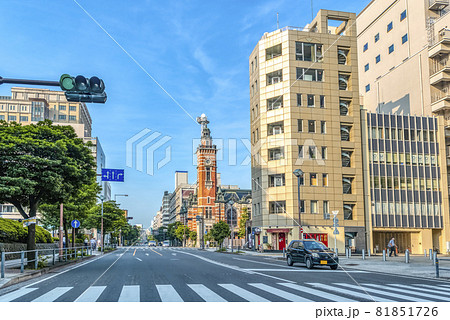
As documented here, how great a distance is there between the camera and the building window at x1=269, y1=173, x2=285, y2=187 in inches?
2082

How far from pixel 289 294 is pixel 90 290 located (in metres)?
5.56

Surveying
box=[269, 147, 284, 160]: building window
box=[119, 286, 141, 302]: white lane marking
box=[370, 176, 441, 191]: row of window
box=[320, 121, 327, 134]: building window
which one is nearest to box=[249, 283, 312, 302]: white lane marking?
box=[119, 286, 141, 302]: white lane marking

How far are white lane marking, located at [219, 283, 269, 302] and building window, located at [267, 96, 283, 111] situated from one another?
42.2 meters

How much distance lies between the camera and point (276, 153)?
54.1 meters

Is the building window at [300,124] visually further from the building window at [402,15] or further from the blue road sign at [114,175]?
the blue road sign at [114,175]

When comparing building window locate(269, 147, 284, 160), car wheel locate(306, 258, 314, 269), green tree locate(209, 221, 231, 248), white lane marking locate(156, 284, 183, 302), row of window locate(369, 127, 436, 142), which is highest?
Answer: row of window locate(369, 127, 436, 142)

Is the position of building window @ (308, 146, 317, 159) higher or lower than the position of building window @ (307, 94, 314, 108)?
lower

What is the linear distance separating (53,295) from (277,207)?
4296 centimetres

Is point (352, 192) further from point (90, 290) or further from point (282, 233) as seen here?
point (90, 290)

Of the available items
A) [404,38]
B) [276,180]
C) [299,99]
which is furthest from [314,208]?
[404,38]

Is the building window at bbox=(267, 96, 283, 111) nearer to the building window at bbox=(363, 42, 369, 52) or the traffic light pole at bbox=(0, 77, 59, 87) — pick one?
the building window at bbox=(363, 42, 369, 52)

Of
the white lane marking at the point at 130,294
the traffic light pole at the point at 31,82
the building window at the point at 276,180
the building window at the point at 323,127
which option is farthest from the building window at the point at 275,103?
the traffic light pole at the point at 31,82

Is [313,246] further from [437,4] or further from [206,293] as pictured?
[437,4]

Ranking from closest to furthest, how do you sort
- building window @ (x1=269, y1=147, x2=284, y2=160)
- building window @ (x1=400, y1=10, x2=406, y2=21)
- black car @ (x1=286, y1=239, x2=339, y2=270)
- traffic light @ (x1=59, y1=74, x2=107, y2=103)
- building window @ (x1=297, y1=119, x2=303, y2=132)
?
1. traffic light @ (x1=59, y1=74, x2=107, y2=103)
2. black car @ (x1=286, y1=239, x2=339, y2=270)
3. building window @ (x1=297, y1=119, x2=303, y2=132)
4. building window @ (x1=269, y1=147, x2=284, y2=160)
5. building window @ (x1=400, y1=10, x2=406, y2=21)
